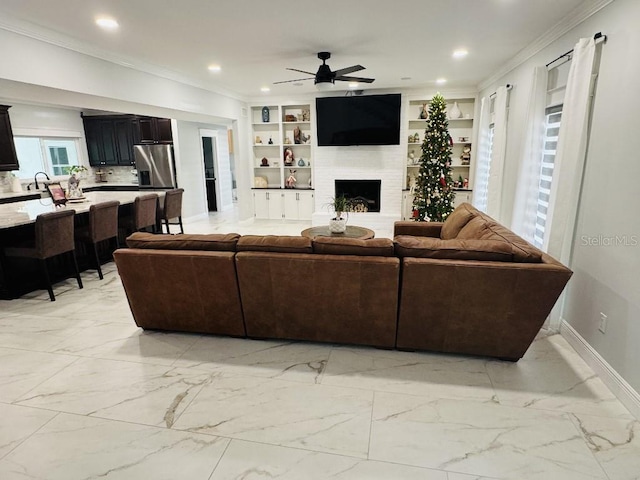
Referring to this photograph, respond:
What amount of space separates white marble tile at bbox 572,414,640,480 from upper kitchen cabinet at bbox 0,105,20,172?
8.77m

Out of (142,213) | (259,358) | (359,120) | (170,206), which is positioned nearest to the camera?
(259,358)

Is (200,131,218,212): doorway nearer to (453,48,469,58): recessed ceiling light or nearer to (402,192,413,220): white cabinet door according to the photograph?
(402,192,413,220): white cabinet door

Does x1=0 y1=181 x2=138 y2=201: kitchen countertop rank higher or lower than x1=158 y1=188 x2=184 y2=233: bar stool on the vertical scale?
higher

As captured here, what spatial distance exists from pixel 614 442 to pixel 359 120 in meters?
6.22

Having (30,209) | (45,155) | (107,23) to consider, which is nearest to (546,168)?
(107,23)

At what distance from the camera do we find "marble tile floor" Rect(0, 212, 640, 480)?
1.79 m

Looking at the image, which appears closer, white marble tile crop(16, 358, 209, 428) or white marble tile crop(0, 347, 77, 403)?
white marble tile crop(16, 358, 209, 428)

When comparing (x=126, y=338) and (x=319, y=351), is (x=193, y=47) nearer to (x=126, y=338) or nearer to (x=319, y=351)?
(x=126, y=338)

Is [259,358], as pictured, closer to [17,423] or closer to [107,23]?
[17,423]

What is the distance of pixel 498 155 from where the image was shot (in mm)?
4641

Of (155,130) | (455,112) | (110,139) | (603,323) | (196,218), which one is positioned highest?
(455,112)

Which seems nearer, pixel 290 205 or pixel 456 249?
pixel 456 249

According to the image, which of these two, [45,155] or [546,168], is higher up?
[45,155]

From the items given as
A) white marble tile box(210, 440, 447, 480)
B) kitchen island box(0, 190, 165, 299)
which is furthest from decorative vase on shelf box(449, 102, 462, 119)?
white marble tile box(210, 440, 447, 480)
